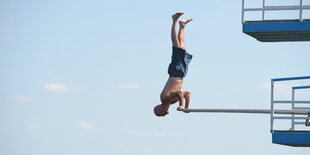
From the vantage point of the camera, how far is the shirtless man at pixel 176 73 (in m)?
28.0

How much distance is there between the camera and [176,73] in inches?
1110

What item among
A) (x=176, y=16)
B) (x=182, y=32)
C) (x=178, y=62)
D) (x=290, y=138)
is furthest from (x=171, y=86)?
(x=290, y=138)

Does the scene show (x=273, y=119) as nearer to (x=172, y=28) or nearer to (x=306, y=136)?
(x=306, y=136)

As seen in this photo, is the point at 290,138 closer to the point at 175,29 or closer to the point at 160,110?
the point at 160,110

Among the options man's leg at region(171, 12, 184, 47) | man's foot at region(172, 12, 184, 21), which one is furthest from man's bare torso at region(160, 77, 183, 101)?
man's foot at region(172, 12, 184, 21)

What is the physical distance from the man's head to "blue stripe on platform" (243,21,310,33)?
3.59 m

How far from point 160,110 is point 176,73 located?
44.3 inches

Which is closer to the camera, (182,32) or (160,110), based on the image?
(160,110)

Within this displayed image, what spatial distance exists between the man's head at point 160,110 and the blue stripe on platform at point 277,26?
359 cm

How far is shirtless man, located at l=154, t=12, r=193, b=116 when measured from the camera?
1104 inches

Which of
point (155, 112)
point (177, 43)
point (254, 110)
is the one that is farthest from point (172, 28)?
point (254, 110)

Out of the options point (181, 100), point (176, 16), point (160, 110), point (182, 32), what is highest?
point (176, 16)

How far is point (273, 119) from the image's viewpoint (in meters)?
26.0

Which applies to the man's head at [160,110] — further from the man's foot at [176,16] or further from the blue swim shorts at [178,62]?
the man's foot at [176,16]
